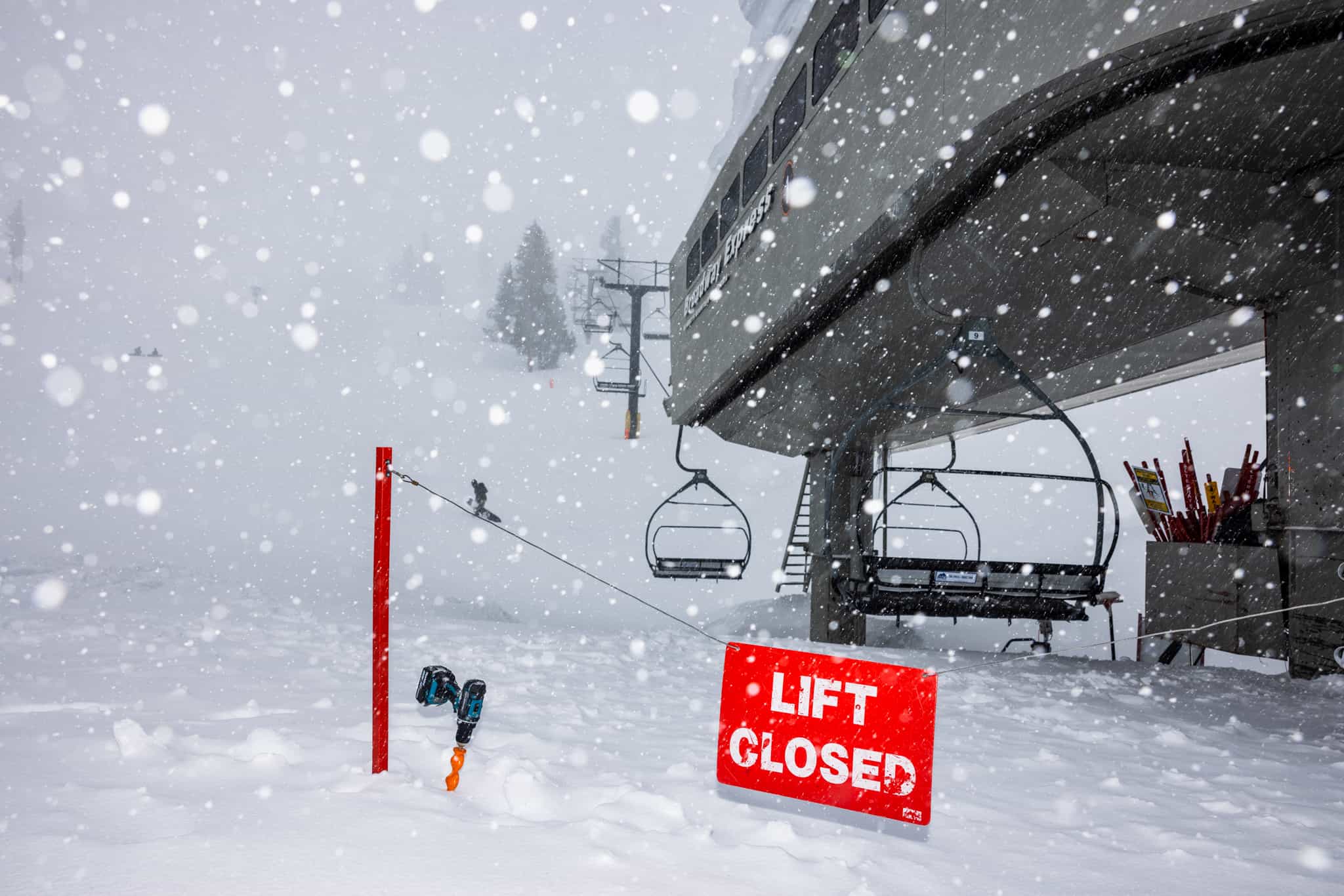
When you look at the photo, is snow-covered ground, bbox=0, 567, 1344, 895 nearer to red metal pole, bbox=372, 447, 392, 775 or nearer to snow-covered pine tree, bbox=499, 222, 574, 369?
red metal pole, bbox=372, 447, 392, 775

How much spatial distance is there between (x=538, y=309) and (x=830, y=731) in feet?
151

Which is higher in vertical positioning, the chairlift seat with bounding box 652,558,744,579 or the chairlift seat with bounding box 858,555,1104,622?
the chairlift seat with bounding box 858,555,1104,622

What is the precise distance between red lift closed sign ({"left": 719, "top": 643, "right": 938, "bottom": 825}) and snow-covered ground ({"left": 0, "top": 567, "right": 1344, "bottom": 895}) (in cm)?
15

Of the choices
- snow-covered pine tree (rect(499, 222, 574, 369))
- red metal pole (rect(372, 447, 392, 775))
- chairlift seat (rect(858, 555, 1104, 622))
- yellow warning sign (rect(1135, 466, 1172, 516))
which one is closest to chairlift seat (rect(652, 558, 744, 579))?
chairlift seat (rect(858, 555, 1104, 622))

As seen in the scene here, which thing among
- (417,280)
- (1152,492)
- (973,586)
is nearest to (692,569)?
(973,586)

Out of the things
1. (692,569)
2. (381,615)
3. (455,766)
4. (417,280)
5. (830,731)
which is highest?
(417,280)

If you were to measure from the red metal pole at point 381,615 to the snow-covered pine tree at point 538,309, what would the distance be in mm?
43241

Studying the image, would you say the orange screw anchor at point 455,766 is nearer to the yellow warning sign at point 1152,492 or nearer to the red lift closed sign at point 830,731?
the red lift closed sign at point 830,731

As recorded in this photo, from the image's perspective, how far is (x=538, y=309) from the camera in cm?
4709

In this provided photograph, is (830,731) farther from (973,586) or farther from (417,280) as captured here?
(417,280)

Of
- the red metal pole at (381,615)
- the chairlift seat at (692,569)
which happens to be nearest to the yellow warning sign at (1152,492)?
the chairlift seat at (692,569)

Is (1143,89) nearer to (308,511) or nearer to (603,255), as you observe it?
(308,511)

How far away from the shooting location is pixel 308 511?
69.8ft

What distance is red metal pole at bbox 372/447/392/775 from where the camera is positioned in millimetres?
2979
